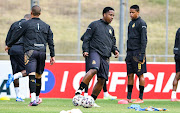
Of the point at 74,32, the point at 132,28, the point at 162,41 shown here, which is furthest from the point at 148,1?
the point at 132,28

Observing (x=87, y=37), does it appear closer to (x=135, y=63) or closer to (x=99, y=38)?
(x=99, y=38)

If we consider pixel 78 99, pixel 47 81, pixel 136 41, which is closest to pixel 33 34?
pixel 78 99

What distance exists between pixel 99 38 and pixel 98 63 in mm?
538

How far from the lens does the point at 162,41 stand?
16.1 meters

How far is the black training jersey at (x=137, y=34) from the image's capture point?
33.5ft

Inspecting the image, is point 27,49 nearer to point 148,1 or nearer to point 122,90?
point 122,90

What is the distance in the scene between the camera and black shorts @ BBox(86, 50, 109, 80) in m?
8.91

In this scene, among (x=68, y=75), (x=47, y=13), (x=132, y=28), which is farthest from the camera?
(x=47, y=13)

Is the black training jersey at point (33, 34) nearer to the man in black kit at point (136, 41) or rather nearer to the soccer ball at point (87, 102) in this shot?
the soccer ball at point (87, 102)

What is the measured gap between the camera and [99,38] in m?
9.16

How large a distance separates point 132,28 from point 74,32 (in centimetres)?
629

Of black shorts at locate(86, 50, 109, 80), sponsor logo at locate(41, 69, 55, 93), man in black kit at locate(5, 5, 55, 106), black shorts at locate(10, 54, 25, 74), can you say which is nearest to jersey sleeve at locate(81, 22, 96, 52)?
black shorts at locate(86, 50, 109, 80)

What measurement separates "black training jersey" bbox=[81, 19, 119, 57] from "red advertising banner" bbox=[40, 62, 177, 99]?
370 centimetres

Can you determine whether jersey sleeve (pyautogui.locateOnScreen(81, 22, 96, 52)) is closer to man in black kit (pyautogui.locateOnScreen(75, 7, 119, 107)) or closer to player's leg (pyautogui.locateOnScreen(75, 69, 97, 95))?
man in black kit (pyautogui.locateOnScreen(75, 7, 119, 107))
